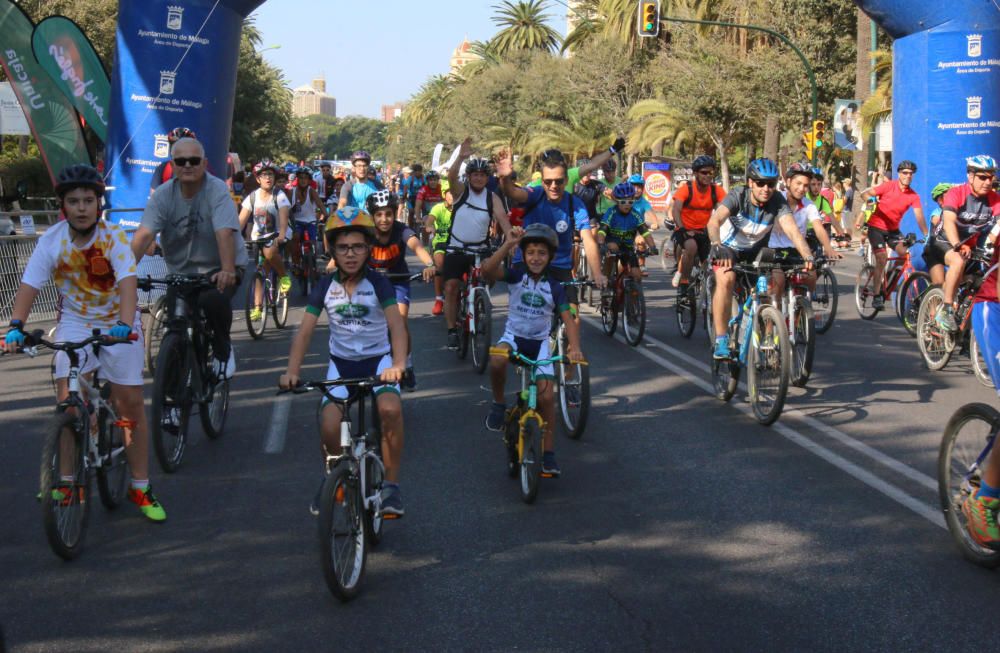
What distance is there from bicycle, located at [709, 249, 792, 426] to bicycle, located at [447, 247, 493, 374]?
232 centimetres

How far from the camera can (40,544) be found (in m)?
5.92

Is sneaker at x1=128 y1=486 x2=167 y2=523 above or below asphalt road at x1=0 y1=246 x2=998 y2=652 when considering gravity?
above

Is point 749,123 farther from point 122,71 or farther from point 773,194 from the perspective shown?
point 773,194

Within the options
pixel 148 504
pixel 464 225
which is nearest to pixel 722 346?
pixel 464 225

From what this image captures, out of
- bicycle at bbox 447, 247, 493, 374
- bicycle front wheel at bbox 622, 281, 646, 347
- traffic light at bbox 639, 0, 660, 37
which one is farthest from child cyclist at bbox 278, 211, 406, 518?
traffic light at bbox 639, 0, 660, 37

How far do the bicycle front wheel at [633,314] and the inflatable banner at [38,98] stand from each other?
24.7ft

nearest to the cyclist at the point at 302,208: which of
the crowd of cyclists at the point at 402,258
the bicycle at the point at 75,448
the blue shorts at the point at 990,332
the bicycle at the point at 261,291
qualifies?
the crowd of cyclists at the point at 402,258

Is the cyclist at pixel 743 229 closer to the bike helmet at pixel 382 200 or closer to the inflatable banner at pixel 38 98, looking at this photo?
the bike helmet at pixel 382 200

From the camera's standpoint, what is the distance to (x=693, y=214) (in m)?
13.4

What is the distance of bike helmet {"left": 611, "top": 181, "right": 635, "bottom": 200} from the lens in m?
13.6

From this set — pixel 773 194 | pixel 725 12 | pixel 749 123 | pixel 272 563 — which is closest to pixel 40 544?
pixel 272 563

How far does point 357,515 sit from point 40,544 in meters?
1.80

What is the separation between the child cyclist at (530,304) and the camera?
23.5 ft

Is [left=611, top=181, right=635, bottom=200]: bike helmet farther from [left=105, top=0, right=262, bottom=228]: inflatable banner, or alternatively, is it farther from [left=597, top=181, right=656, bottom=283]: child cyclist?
[left=105, top=0, right=262, bottom=228]: inflatable banner
